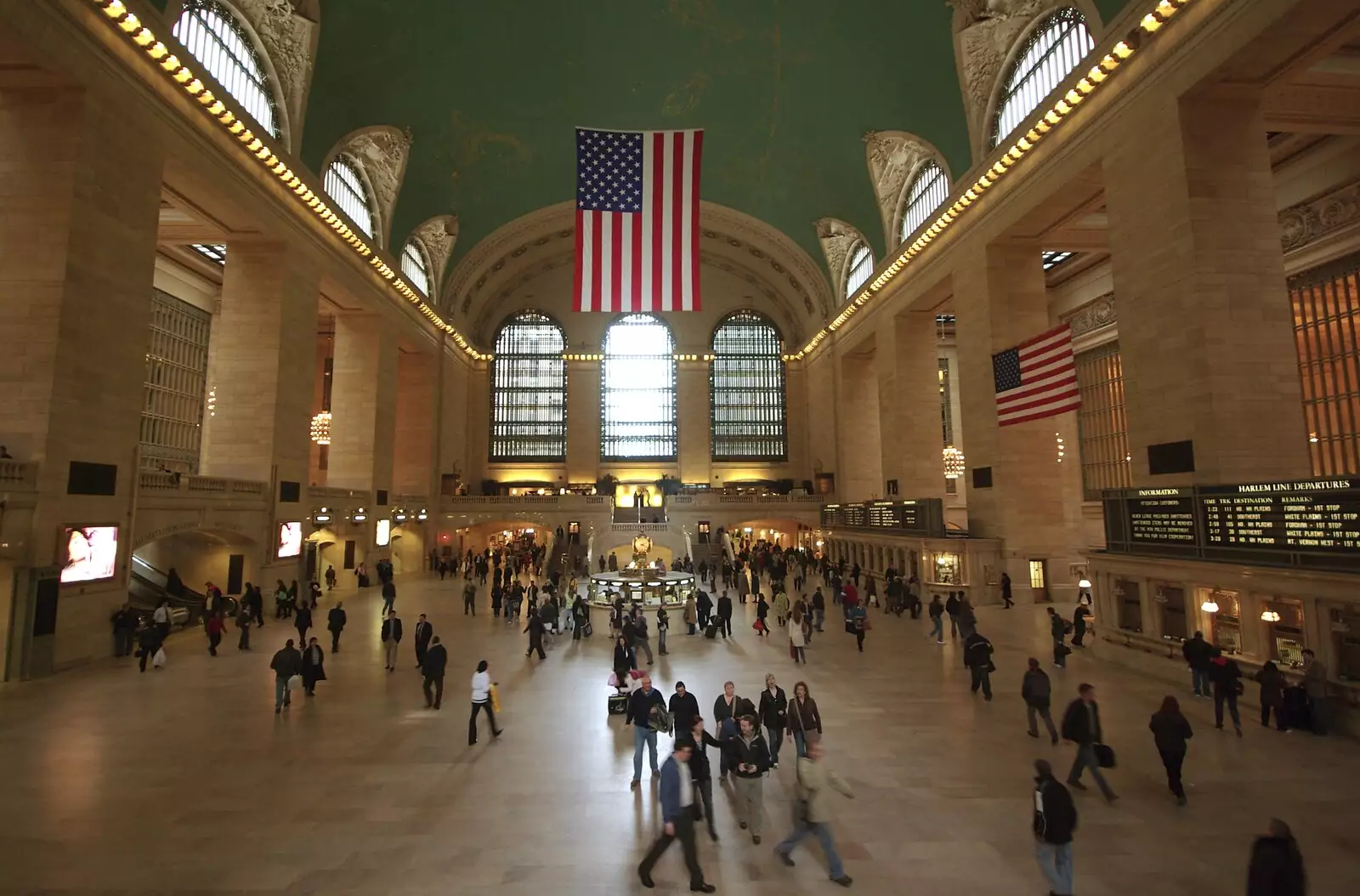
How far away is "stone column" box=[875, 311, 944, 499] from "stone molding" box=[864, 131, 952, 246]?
138 inches

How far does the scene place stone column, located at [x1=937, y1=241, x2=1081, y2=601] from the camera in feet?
59.5

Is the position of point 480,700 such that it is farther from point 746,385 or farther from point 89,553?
point 746,385

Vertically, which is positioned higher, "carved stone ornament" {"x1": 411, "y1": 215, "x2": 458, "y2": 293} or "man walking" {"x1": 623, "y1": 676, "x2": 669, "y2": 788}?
"carved stone ornament" {"x1": 411, "y1": 215, "x2": 458, "y2": 293}

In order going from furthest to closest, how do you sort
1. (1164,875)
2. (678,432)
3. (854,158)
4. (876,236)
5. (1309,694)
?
1. (678,432)
2. (876,236)
3. (854,158)
4. (1309,694)
5. (1164,875)

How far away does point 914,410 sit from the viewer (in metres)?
25.2

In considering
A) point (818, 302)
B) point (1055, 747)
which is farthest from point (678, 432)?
point (1055, 747)

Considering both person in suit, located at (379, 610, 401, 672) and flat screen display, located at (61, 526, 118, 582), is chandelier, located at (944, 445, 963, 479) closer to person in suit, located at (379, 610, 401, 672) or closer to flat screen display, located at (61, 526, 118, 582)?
person in suit, located at (379, 610, 401, 672)

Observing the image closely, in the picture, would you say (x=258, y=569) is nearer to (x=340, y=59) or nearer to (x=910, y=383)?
(x=340, y=59)

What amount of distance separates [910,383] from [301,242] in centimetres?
2066

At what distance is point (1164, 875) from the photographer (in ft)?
14.6

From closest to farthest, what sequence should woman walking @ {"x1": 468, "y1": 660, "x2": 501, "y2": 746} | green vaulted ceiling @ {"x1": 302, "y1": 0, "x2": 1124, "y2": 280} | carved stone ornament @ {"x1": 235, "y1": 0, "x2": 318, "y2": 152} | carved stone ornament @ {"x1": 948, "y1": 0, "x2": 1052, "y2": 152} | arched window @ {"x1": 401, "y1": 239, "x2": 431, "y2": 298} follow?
1. woman walking @ {"x1": 468, "y1": 660, "x2": 501, "y2": 746}
2. carved stone ornament @ {"x1": 235, "y1": 0, "x2": 318, "y2": 152}
3. carved stone ornament @ {"x1": 948, "y1": 0, "x2": 1052, "y2": 152}
4. green vaulted ceiling @ {"x1": 302, "y1": 0, "x2": 1124, "y2": 280}
5. arched window @ {"x1": 401, "y1": 239, "x2": 431, "y2": 298}

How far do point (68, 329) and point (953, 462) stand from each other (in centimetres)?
3068

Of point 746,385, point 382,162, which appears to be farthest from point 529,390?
point 382,162

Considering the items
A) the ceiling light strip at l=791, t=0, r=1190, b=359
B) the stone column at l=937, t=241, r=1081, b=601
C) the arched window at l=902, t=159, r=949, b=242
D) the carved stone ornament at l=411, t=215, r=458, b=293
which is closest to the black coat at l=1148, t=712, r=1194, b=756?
the ceiling light strip at l=791, t=0, r=1190, b=359
